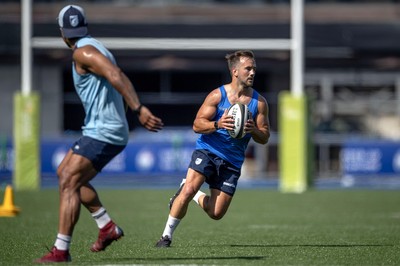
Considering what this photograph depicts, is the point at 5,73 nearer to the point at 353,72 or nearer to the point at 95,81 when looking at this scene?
the point at 353,72

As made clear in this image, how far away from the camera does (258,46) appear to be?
21.3 meters

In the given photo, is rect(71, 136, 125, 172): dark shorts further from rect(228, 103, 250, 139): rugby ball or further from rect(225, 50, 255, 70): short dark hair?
rect(225, 50, 255, 70): short dark hair

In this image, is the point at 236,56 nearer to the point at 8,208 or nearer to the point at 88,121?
the point at 88,121

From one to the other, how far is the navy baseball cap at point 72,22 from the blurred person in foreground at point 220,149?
5.75 feet

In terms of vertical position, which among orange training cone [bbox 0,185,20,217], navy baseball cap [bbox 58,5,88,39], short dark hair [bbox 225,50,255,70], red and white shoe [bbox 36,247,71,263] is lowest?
orange training cone [bbox 0,185,20,217]

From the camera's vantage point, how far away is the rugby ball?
9.50 metres

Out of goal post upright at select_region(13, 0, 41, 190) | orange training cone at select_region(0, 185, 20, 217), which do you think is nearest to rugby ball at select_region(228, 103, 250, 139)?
orange training cone at select_region(0, 185, 20, 217)

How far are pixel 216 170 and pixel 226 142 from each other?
284mm

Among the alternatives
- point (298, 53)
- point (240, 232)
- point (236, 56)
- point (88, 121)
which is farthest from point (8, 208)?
point (298, 53)

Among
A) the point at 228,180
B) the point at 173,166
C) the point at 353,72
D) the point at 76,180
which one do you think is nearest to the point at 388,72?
the point at 353,72

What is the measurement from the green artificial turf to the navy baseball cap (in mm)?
1830

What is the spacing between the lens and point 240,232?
39.6ft

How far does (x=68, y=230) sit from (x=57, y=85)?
21.5 metres

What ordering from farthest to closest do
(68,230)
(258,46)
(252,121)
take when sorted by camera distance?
(258,46) < (252,121) < (68,230)
